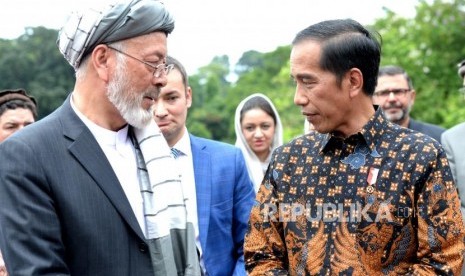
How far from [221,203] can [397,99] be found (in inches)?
145

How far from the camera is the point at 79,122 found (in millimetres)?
3197

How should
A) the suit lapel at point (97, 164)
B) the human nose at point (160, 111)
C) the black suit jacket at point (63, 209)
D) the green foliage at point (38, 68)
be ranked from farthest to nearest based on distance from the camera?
the green foliage at point (38, 68) → the human nose at point (160, 111) → the suit lapel at point (97, 164) → the black suit jacket at point (63, 209)

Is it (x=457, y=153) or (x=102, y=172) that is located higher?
(x=102, y=172)

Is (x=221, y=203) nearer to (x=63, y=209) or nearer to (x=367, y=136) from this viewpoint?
(x=367, y=136)

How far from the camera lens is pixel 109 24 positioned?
10.5 ft

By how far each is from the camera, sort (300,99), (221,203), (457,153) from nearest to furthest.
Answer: (300,99) → (221,203) → (457,153)

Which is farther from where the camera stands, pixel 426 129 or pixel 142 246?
pixel 426 129

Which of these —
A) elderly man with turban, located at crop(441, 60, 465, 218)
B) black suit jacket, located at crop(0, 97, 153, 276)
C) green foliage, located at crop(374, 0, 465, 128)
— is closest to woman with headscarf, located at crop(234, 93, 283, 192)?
elderly man with turban, located at crop(441, 60, 465, 218)

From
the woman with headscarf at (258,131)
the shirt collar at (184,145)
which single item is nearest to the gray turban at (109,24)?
the shirt collar at (184,145)

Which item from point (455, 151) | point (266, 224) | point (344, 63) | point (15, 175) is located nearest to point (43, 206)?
point (15, 175)

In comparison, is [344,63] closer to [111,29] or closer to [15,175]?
[111,29]

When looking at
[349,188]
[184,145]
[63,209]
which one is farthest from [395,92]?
[63,209]

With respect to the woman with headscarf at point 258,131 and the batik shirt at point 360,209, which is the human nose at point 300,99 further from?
the woman with headscarf at point 258,131

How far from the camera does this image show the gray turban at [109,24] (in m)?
3.20
